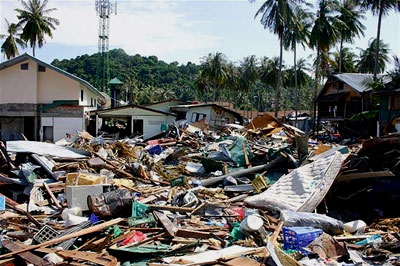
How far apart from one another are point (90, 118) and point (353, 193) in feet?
79.6

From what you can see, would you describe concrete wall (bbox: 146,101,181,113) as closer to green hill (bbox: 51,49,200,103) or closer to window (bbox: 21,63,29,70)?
window (bbox: 21,63,29,70)

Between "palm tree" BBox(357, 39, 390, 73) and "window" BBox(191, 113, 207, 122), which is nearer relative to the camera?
"window" BBox(191, 113, 207, 122)

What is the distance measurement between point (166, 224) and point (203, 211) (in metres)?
1.55

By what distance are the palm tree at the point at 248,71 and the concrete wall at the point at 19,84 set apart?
36.1 meters

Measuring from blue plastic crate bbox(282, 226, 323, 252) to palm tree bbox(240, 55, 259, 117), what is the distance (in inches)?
2042

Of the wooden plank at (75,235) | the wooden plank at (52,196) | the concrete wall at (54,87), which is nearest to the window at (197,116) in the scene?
the concrete wall at (54,87)

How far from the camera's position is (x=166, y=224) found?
6.85 metres

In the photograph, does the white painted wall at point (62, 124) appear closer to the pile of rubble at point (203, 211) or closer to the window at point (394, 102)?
the pile of rubble at point (203, 211)

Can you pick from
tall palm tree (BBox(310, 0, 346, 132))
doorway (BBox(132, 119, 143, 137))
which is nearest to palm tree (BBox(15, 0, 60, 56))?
doorway (BBox(132, 119, 143, 137))

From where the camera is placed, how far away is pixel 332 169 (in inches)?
335

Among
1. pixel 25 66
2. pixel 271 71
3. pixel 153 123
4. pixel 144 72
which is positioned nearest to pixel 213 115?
pixel 153 123

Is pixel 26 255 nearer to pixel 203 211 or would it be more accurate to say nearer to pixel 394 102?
pixel 203 211

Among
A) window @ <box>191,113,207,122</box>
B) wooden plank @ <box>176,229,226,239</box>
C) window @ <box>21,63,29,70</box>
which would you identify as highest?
window @ <box>21,63,29,70</box>

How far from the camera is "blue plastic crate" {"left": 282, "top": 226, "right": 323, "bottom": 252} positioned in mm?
6090
